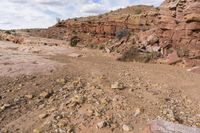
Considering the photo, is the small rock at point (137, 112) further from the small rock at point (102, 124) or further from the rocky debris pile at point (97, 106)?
the small rock at point (102, 124)

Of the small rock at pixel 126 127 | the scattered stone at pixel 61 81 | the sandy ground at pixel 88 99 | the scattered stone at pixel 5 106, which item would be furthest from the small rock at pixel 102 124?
the scattered stone at pixel 61 81

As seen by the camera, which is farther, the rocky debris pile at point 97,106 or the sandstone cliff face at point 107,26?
the sandstone cliff face at point 107,26

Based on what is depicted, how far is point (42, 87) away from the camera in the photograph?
9.09 m

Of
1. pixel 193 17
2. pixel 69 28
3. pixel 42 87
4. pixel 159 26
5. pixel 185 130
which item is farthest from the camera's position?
pixel 69 28

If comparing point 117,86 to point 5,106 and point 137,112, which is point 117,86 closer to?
point 137,112

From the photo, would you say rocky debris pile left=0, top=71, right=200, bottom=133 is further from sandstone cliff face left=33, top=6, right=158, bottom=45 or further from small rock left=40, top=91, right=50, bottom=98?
sandstone cliff face left=33, top=6, right=158, bottom=45

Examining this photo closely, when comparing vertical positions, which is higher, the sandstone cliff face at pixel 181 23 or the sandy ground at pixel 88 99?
the sandstone cliff face at pixel 181 23

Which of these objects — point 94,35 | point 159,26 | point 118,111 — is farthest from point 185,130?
point 94,35

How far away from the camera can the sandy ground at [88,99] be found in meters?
7.07

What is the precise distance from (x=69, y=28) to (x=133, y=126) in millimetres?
34017

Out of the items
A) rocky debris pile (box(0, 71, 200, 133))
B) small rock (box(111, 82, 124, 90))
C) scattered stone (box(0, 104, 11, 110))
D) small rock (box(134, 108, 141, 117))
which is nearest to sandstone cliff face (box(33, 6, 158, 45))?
small rock (box(111, 82, 124, 90))

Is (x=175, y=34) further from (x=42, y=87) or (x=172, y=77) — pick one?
(x=42, y=87)

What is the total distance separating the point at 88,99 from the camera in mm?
8172

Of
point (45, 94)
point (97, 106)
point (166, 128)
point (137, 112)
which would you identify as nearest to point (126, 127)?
point (137, 112)
